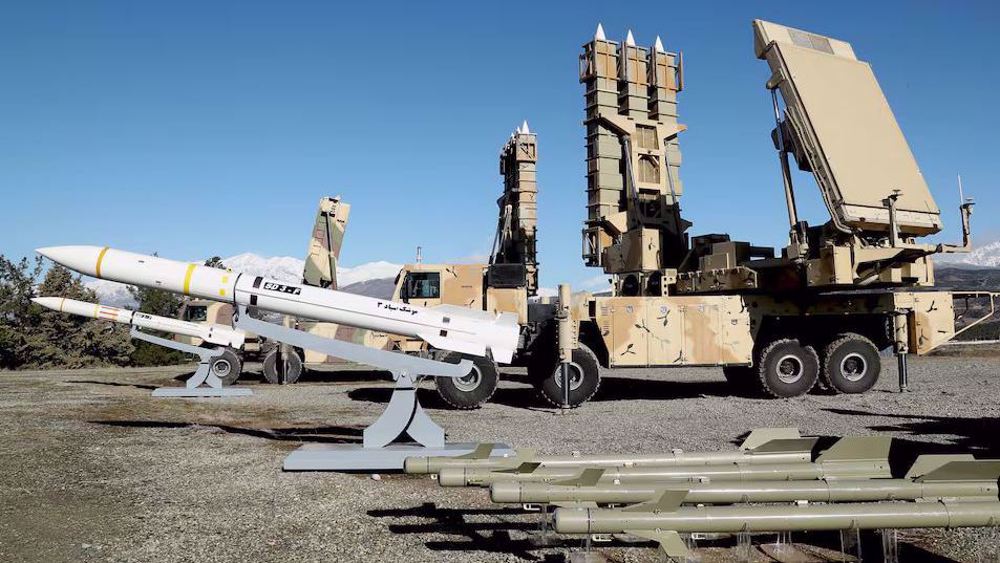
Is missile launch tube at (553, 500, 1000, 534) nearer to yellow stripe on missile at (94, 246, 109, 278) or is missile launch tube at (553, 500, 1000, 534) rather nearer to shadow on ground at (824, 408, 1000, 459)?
shadow on ground at (824, 408, 1000, 459)

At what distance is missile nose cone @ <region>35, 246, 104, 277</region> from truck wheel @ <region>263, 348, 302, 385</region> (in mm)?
7154

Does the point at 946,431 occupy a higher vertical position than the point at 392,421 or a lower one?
lower

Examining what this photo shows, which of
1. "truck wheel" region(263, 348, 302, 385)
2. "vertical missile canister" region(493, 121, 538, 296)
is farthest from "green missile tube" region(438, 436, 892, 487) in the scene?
"vertical missile canister" region(493, 121, 538, 296)

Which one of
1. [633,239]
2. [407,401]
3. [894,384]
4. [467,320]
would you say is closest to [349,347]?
[407,401]

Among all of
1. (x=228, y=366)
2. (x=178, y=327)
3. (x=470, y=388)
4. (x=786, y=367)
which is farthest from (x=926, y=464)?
(x=178, y=327)

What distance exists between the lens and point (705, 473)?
5102 mm

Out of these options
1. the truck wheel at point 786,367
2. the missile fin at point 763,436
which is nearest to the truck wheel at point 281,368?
the truck wheel at point 786,367

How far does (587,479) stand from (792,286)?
30.7ft

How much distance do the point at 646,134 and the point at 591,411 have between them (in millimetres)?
7293

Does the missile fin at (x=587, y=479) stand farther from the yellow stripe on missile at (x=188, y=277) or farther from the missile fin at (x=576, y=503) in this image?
the yellow stripe on missile at (x=188, y=277)

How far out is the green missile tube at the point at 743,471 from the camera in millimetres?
4988

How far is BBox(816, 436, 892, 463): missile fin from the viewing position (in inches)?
204

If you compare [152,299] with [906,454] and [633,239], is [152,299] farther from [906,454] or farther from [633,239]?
[906,454]

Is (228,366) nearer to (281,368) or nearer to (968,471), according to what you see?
(281,368)
